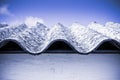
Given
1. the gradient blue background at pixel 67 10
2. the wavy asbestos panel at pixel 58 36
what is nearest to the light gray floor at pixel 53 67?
the wavy asbestos panel at pixel 58 36

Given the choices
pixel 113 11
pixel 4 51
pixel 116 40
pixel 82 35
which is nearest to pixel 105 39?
pixel 116 40

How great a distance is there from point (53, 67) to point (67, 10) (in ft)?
2.18

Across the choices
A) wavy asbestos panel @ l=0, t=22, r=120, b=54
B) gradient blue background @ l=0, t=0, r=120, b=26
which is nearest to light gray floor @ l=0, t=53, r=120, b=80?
wavy asbestos panel @ l=0, t=22, r=120, b=54

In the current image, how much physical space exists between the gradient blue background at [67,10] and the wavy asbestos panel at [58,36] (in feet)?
0.45

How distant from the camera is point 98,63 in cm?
257

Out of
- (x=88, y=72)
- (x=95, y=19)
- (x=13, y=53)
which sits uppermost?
(x=95, y=19)

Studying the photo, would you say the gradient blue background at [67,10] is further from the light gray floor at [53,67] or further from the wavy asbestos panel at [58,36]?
the light gray floor at [53,67]

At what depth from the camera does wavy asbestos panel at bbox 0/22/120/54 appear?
2.28 meters

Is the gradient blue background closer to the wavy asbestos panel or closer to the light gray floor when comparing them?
the wavy asbestos panel

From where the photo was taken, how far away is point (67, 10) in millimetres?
2883

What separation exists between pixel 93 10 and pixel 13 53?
3.04ft

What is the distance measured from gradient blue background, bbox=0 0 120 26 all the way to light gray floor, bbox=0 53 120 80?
1.58 ft

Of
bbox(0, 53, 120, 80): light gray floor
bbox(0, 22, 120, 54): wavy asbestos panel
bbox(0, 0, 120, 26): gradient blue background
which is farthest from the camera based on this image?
bbox(0, 0, 120, 26): gradient blue background

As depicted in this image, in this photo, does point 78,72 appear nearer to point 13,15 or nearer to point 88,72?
point 88,72
